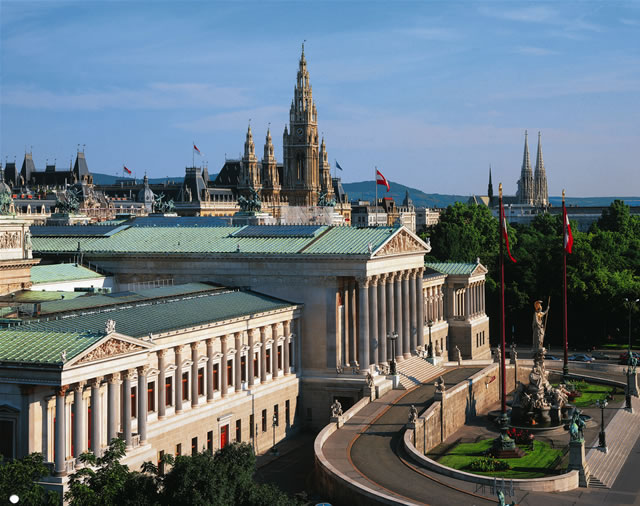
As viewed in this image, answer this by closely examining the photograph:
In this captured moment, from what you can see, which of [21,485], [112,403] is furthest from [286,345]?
[21,485]

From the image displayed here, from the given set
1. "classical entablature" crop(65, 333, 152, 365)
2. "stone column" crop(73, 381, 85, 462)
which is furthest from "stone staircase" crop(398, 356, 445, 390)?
"stone column" crop(73, 381, 85, 462)

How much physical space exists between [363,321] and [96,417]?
35154 mm

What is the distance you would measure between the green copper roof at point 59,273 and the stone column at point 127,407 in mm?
28872

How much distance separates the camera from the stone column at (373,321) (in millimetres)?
86250

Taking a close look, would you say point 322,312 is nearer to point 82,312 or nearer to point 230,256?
point 230,256

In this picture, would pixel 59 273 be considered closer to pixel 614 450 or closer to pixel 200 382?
pixel 200 382

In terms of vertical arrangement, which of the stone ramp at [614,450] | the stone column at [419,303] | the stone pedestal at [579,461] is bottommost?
the stone ramp at [614,450]

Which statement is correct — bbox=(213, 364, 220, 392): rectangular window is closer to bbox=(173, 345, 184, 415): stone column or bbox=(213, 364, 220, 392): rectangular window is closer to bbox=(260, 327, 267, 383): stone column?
bbox=(173, 345, 184, 415): stone column

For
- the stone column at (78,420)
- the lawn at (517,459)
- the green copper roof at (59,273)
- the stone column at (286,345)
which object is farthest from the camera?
the green copper roof at (59,273)

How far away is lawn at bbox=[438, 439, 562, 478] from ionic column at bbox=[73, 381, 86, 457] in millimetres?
26926

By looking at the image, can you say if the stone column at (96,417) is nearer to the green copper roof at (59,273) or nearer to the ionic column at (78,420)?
the ionic column at (78,420)

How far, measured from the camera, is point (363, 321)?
85125 millimetres

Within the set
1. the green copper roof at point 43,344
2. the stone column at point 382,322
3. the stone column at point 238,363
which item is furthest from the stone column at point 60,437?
the stone column at point 382,322

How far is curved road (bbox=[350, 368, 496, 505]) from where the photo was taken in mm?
57156
